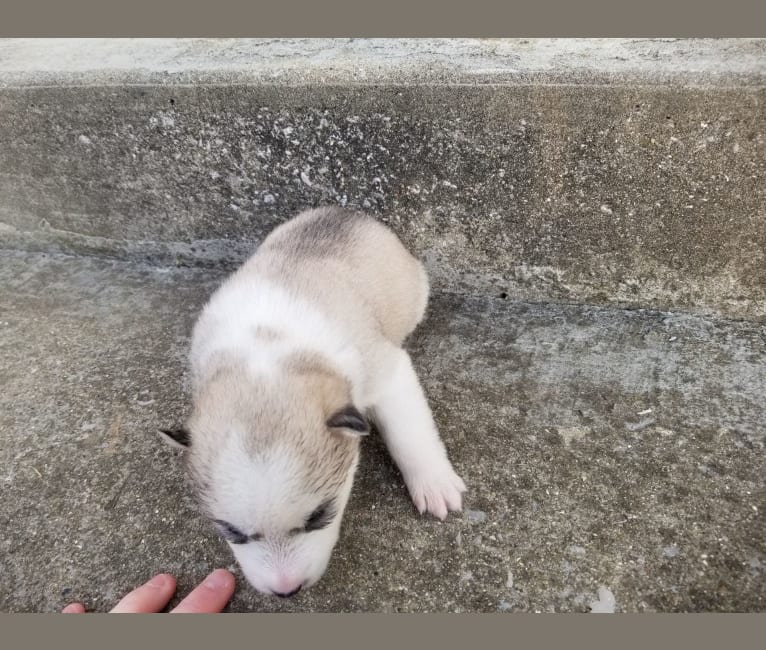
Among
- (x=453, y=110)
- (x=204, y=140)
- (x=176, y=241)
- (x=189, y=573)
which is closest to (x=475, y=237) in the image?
(x=453, y=110)

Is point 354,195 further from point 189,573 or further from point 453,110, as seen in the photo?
point 189,573

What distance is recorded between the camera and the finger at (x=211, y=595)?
2740mm

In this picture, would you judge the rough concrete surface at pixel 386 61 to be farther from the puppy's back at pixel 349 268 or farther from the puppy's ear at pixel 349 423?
the puppy's ear at pixel 349 423

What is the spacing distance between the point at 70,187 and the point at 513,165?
3370mm

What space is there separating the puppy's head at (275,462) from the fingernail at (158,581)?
66cm

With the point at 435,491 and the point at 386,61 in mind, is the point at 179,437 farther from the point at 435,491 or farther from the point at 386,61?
the point at 386,61

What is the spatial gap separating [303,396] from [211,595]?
Result: 43.3 inches

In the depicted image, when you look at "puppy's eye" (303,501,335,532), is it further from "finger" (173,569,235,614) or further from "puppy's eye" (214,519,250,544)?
"finger" (173,569,235,614)

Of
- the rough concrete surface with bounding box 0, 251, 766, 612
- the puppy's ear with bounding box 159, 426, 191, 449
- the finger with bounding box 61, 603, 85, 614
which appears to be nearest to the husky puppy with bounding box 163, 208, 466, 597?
the puppy's ear with bounding box 159, 426, 191, 449

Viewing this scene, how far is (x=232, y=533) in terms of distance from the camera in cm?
241

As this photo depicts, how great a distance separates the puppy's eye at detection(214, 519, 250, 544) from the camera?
2369mm

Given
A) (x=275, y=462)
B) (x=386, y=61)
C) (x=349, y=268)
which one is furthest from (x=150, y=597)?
(x=386, y=61)

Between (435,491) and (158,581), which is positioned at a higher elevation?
(435,491)

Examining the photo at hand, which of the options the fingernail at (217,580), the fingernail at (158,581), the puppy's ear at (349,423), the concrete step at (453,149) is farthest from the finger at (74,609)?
the concrete step at (453,149)
